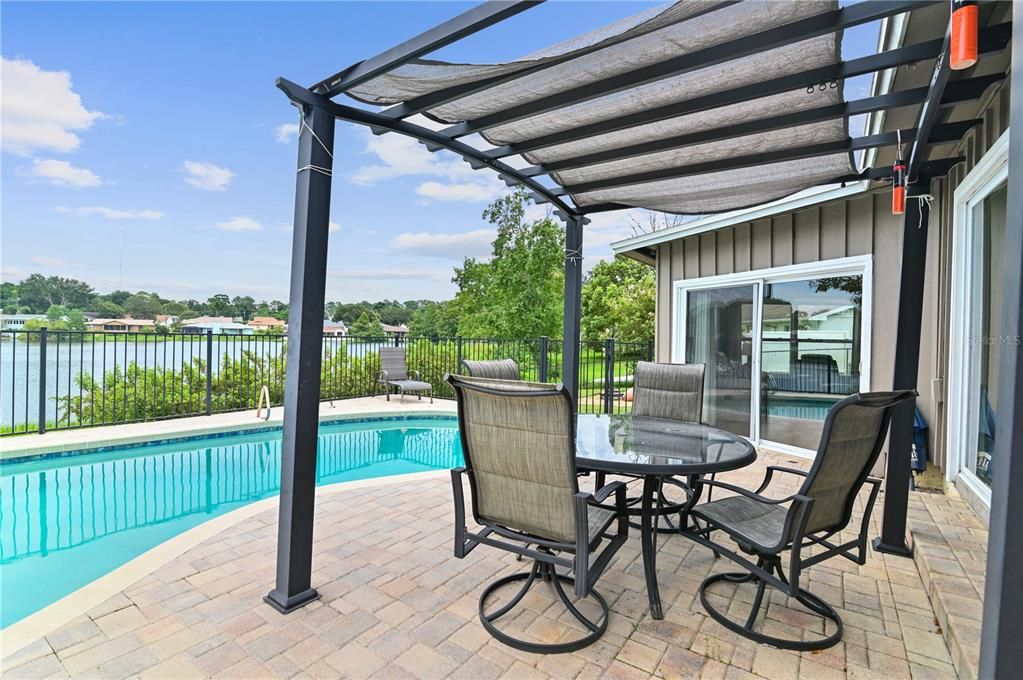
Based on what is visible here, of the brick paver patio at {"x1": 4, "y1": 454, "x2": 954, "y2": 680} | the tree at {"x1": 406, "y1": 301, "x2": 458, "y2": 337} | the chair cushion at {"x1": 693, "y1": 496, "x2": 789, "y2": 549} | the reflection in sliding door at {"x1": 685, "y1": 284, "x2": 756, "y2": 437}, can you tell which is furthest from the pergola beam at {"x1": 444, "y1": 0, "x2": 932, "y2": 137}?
the tree at {"x1": 406, "y1": 301, "x2": 458, "y2": 337}

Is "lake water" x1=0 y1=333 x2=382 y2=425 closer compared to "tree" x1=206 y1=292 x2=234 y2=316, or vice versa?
"lake water" x1=0 y1=333 x2=382 y2=425

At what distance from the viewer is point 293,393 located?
7.31ft

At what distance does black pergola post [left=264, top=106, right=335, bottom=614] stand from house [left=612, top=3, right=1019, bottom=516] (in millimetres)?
2323

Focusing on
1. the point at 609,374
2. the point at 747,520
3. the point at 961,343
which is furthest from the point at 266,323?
the point at 961,343

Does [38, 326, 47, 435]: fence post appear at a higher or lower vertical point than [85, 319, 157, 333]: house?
lower

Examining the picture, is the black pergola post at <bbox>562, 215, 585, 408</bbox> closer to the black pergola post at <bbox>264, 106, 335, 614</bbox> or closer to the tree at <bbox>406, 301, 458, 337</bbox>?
the black pergola post at <bbox>264, 106, 335, 614</bbox>

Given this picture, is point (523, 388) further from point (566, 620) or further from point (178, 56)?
point (178, 56)

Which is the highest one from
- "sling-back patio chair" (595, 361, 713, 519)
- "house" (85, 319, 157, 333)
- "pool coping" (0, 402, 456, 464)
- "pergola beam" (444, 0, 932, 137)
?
"pergola beam" (444, 0, 932, 137)

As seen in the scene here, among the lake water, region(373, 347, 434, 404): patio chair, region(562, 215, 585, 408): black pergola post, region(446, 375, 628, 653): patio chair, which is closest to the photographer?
region(446, 375, 628, 653): patio chair

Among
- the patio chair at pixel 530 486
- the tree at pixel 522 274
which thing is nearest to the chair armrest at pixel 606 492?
the patio chair at pixel 530 486

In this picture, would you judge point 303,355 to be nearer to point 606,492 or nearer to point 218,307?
point 606,492

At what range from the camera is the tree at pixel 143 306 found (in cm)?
859

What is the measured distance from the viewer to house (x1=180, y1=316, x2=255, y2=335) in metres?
7.34

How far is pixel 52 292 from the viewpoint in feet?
28.7
